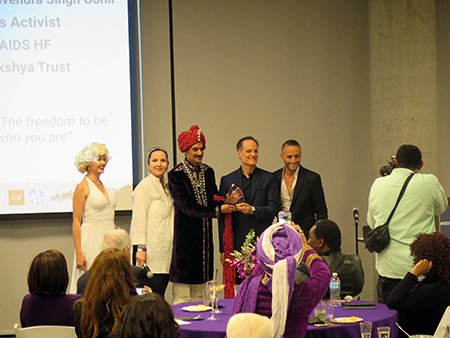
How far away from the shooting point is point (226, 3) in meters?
8.07

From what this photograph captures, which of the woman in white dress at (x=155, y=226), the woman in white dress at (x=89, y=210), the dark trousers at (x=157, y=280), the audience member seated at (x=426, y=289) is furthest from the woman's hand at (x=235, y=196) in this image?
the audience member seated at (x=426, y=289)

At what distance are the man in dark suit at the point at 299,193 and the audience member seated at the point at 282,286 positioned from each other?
2.70 meters

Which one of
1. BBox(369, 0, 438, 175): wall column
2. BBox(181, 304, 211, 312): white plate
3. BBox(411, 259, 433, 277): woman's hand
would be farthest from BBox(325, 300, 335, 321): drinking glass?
BBox(369, 0, 438, 175): wall column

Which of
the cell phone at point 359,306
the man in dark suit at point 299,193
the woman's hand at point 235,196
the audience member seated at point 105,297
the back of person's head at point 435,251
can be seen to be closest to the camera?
the audience member seated at point 105,297

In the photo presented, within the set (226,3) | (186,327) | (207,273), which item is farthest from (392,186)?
(226,3)

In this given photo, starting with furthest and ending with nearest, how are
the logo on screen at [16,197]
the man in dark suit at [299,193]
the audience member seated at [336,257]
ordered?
the logo on screen at [16,197]
the man in dark suit at [299,193]
the audience member seated at [336,257]

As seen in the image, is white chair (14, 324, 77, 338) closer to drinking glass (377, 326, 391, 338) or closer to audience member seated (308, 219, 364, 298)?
drinking glass (377, 326, 391, 338)

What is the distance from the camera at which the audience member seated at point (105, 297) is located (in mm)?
3730

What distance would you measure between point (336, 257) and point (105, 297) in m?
1.79

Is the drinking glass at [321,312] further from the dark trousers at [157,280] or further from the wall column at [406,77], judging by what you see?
the wall column at [406,77]

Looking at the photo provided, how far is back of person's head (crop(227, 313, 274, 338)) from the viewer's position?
9.93 feet

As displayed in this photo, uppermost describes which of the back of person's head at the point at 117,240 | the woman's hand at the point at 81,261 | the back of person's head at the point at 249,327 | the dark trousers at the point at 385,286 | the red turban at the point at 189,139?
the red turban at the point at 189,139

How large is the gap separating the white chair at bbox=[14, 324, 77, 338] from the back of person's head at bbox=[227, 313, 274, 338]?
1.25 metres

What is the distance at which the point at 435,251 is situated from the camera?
459 cm
